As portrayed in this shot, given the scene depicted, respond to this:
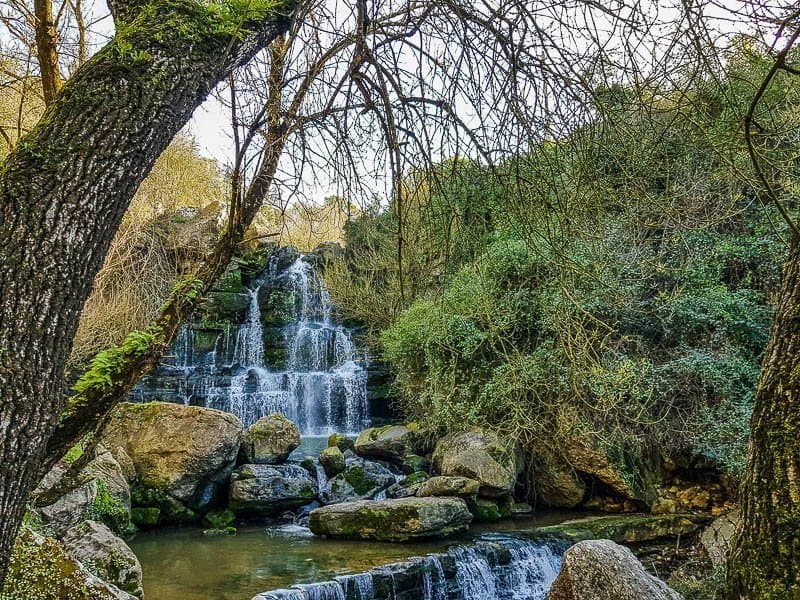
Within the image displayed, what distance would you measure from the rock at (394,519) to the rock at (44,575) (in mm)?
4032

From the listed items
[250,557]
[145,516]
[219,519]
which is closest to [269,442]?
[219,519]

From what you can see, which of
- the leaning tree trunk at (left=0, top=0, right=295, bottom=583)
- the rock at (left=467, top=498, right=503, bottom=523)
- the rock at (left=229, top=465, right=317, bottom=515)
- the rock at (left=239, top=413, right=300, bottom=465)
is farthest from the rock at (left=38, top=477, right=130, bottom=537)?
the rock at (left=467, top=498, right=503, bottom=523)

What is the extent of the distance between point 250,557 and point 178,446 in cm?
219

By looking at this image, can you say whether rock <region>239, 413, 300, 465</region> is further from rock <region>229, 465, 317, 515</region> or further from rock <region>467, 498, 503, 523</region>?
rock <region>467, 498, 503, 523</region>

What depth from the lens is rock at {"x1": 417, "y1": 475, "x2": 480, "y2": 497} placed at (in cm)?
762

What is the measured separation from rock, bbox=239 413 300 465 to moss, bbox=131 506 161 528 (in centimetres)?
150

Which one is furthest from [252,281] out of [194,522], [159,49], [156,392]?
[159,49]

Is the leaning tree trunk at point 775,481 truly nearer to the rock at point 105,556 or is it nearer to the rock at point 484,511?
the rock at point 105,556

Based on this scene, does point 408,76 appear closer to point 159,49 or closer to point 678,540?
point 159,49

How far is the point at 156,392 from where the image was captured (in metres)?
12.7

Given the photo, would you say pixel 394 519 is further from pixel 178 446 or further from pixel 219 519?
pixel 178 446

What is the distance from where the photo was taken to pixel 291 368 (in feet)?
45.9

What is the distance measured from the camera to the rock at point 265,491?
7902 mm

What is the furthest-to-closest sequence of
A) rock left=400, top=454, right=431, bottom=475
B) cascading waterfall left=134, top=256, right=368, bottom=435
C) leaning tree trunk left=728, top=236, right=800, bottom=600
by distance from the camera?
cascading waterfall left=134, top=256, right=368, bottom=435 < rock left=400, top=454, right=431, bottom=475 < leaning tree trunk left=728, top=236, right=800, bottom=600
